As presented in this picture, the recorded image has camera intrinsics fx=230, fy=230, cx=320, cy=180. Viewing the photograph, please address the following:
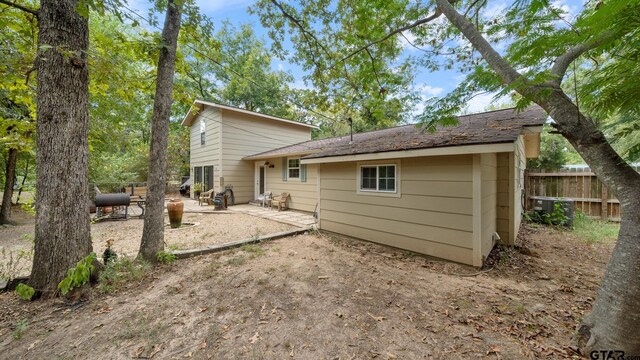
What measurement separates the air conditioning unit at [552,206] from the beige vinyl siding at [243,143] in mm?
11256

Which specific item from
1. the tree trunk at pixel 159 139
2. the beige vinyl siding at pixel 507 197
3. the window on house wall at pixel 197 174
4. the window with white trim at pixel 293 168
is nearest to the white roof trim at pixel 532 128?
the beige vinyl siding at pixel 507 197

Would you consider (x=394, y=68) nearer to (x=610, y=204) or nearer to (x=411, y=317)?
(x=411, y=317)

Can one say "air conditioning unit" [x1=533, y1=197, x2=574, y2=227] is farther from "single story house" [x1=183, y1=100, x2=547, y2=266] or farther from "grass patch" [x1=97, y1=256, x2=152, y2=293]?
"grass patch" [x1=97, y1=256, x2=152, y2=293]

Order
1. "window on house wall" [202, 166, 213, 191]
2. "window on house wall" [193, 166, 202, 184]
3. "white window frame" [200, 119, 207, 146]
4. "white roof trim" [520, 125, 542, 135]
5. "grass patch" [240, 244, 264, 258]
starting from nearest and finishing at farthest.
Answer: "white roof trim" [520, 125, 542, 135]
"grass patch" [240, 244, 264, 258]
"window on house wall" [202, 166, 213, 191]
"white window frame" [200, 119, 207, 146]
"window on house wall" [193, 166, 202, 184]

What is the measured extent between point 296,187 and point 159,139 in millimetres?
6127

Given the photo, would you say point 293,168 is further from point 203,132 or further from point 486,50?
point 486,50

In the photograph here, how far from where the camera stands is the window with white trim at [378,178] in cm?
507

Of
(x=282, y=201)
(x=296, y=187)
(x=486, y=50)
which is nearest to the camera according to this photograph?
(x=486, y=50)

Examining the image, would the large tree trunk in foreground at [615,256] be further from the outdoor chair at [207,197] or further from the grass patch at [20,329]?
the outdoor chair at [207,197]

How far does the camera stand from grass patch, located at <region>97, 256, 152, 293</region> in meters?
3.25

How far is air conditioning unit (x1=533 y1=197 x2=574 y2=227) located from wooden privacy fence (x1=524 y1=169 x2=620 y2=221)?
39 centimetres

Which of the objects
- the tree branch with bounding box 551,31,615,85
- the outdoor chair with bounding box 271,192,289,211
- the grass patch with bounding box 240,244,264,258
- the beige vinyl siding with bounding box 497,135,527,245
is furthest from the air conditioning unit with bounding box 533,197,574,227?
the outdoor chair with bounding box 271,192,289,211

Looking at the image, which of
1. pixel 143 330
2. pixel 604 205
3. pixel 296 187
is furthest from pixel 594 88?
pixel 604 205

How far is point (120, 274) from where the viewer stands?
3.45 meters
